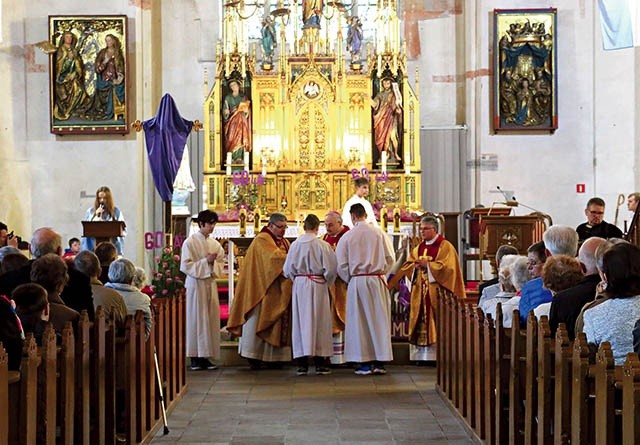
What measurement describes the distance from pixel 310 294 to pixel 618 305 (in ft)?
21.5

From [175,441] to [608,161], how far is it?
45.6ft

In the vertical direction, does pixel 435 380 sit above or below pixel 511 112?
below

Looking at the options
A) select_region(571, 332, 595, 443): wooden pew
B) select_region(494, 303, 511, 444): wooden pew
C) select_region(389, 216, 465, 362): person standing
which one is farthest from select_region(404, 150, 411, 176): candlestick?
select_region(571, 332, 595, 443): wooden pew

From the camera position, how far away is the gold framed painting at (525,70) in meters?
20.8

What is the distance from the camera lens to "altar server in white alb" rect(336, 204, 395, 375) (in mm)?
12039

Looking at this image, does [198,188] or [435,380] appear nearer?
[435,380]

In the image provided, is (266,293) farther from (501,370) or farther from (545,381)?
(545,381)

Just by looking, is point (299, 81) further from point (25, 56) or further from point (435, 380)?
point (435, 380)

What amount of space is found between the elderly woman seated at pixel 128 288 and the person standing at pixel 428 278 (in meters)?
4.22

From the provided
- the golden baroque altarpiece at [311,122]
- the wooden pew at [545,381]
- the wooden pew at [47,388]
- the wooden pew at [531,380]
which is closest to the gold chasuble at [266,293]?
the wooden pew at [531,380]

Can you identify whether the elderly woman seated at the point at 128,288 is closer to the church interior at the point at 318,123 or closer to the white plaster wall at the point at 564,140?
the church interior at the point at 318,123

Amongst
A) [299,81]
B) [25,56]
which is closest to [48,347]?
[299,81]

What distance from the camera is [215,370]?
12734mm

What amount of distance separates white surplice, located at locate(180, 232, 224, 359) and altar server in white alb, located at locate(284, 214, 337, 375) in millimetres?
907
